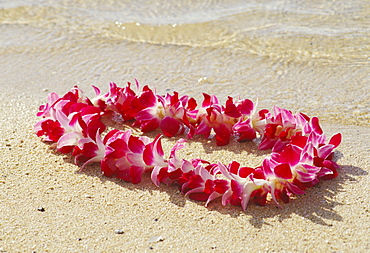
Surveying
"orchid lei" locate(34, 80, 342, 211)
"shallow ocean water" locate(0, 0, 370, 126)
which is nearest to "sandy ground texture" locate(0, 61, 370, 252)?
"orchid lei" locate(34, 80, 342, 211)

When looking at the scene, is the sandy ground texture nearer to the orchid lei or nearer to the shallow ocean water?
the orchid lei

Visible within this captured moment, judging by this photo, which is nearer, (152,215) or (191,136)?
(152,215)

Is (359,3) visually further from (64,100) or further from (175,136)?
(64,100)

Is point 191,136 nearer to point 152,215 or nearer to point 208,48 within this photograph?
point 152,215

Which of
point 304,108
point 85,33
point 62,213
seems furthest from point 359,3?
point 62,213

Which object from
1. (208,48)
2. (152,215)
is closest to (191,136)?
(152,215)

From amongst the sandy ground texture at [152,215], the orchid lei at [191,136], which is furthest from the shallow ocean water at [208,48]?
the sandy ground texture at [152,215]

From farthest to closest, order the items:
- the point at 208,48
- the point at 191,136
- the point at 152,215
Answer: the point at 208,48 < the point at 191,136 < the point at 152,215
